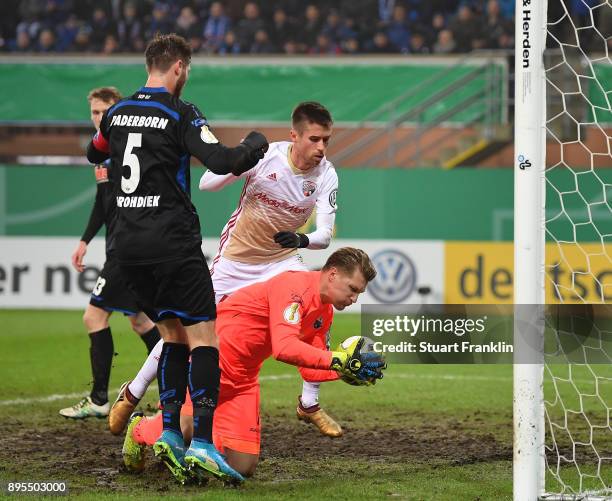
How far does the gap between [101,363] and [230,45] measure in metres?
12.0

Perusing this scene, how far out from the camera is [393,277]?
13539 mm

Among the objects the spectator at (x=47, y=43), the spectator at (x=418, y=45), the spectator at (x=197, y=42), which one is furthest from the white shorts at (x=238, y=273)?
the spectator at (x=47, y=43)

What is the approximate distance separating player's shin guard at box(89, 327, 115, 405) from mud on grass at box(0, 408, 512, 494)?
0.63 feet

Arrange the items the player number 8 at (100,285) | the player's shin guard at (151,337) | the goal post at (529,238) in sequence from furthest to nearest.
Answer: the player's shin guard at (151,337), the player number 8 at (100,285), the goal post at (529,238)

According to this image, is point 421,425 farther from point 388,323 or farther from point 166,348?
point 166,348

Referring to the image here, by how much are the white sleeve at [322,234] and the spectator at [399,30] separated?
12.3 meters

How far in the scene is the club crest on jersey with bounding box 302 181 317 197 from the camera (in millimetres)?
6676

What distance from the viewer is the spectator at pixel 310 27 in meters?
18.7

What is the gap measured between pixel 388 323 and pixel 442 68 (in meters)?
10.3

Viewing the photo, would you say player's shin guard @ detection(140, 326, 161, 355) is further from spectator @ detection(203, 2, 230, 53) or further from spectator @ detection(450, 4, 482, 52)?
spectator @ detection(203, 2, 230, 53)

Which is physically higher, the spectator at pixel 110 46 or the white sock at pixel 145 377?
the spectator at pixel 110 46

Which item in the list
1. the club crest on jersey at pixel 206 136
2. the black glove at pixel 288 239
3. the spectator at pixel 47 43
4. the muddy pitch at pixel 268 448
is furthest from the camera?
the spectator at pixel 47 43

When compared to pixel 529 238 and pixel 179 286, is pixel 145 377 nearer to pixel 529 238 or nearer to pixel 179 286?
pixel 179 286

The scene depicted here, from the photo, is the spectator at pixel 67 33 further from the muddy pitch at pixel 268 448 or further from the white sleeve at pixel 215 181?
the white sleeve at pixel 215 181
